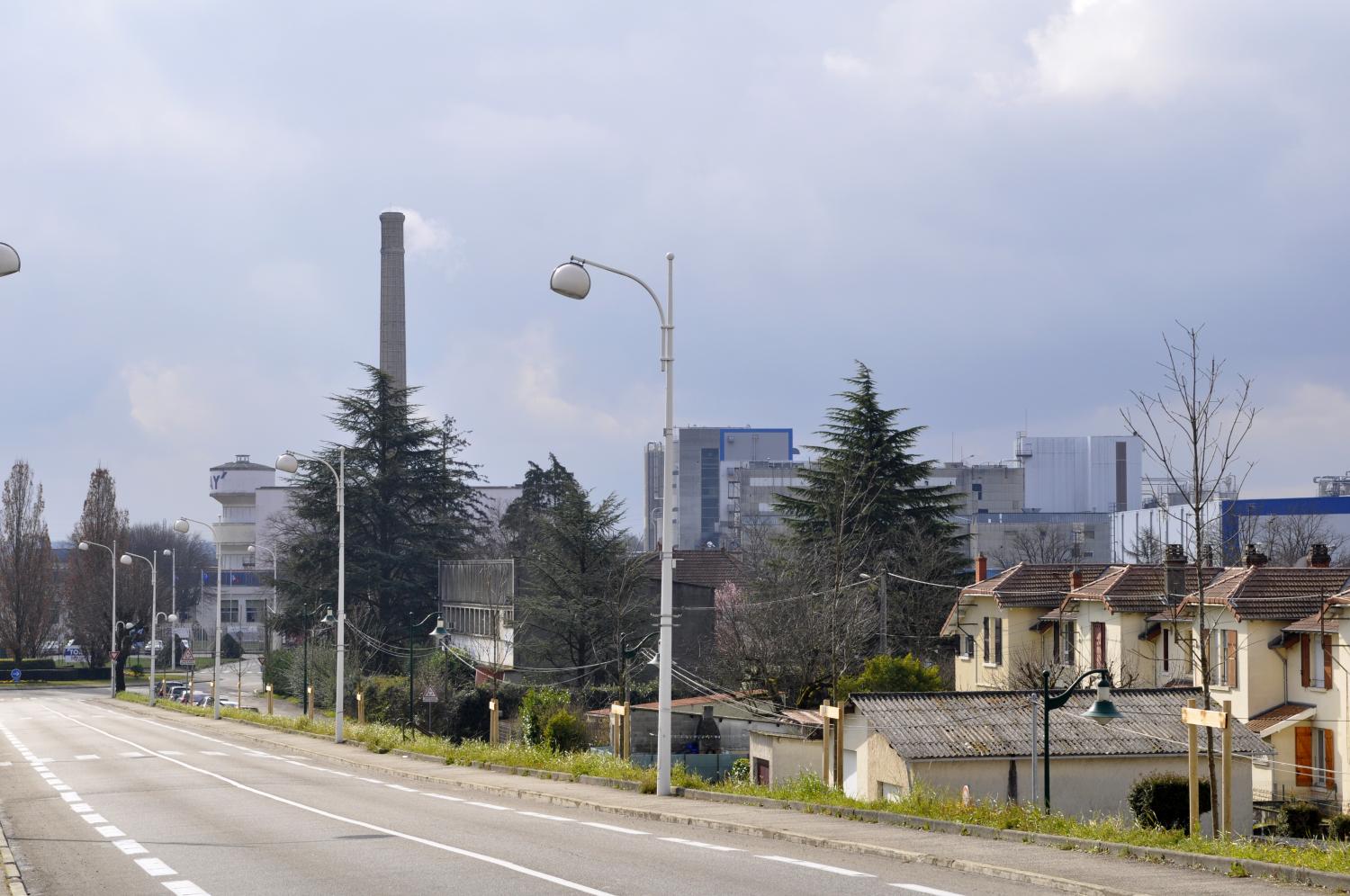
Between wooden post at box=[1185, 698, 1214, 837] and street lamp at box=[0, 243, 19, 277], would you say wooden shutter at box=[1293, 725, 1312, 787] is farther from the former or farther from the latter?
street lamp at box=[0, 243, 19, 277]

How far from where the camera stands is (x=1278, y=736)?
38.5m

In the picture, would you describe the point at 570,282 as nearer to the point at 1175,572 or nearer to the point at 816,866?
the point at 816,866

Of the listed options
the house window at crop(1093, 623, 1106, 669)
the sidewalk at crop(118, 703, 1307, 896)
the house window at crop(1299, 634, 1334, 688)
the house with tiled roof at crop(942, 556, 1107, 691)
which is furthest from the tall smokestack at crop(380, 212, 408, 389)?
the sidewalk at crop(118, 703, 1307, 896)

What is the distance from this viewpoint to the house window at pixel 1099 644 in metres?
47.8

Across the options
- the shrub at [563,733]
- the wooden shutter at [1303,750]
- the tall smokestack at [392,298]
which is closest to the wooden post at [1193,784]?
the shrub at [563,733]

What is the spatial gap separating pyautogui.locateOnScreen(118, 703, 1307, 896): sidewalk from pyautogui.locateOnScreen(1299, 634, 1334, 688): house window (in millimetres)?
24945

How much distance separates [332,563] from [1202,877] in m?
63.9

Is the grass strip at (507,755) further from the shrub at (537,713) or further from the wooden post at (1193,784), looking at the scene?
the wooden post at (1193,784)

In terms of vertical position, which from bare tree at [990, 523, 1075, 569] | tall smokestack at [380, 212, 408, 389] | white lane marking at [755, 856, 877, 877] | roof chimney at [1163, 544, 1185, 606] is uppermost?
tall smokestack at [380, 212, 408, 389]

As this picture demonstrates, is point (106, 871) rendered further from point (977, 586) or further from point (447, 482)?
point (447, 482)

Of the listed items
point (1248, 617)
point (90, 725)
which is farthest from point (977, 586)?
point (90, 725)

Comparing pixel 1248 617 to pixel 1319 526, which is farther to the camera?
pixel 1319 526

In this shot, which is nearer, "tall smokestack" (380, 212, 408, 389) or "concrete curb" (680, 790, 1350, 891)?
"concrete curb" (680, 790, 1350, 891)

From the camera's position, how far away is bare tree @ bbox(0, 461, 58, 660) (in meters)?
100
